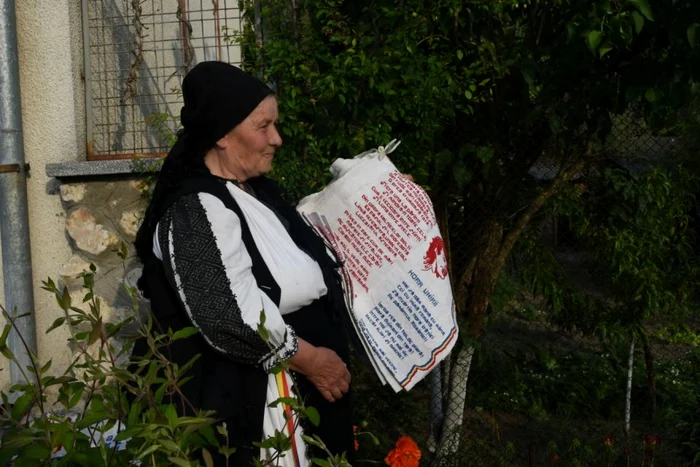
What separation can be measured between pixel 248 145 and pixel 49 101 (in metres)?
2.17

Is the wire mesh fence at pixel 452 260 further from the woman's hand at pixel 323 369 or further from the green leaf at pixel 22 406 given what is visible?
the green leaf at pixel 22 406

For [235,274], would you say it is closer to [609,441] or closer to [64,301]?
[64,301]

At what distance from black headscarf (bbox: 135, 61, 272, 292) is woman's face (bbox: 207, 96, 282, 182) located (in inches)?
0.8

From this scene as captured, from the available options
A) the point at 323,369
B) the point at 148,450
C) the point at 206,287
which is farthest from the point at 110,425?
the point at 323,369

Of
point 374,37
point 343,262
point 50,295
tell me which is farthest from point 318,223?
point 50,295

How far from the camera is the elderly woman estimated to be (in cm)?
219

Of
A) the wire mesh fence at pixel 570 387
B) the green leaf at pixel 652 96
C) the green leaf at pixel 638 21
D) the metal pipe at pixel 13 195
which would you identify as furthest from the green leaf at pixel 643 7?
the metal pipe at pixel 13 195

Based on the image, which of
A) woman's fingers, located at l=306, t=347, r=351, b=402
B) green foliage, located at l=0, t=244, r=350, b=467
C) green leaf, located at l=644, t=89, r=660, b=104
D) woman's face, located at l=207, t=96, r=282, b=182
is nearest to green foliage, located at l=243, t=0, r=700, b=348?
green leaf, located at l=644, t=89, r=660, b=104

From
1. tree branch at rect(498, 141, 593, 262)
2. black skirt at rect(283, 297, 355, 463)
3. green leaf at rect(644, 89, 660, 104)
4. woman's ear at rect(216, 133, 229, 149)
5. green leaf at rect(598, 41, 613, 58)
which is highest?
green leaf at rect(598, 41, 613, 58)

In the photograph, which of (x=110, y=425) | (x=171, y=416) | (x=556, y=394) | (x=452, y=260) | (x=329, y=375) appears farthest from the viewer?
(x=556, y=394)

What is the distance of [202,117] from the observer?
2.32 meters

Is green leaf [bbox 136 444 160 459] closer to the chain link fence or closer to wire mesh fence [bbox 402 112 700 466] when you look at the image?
the chain link fence

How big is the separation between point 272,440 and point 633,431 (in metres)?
3.42

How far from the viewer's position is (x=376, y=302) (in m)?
2.63
